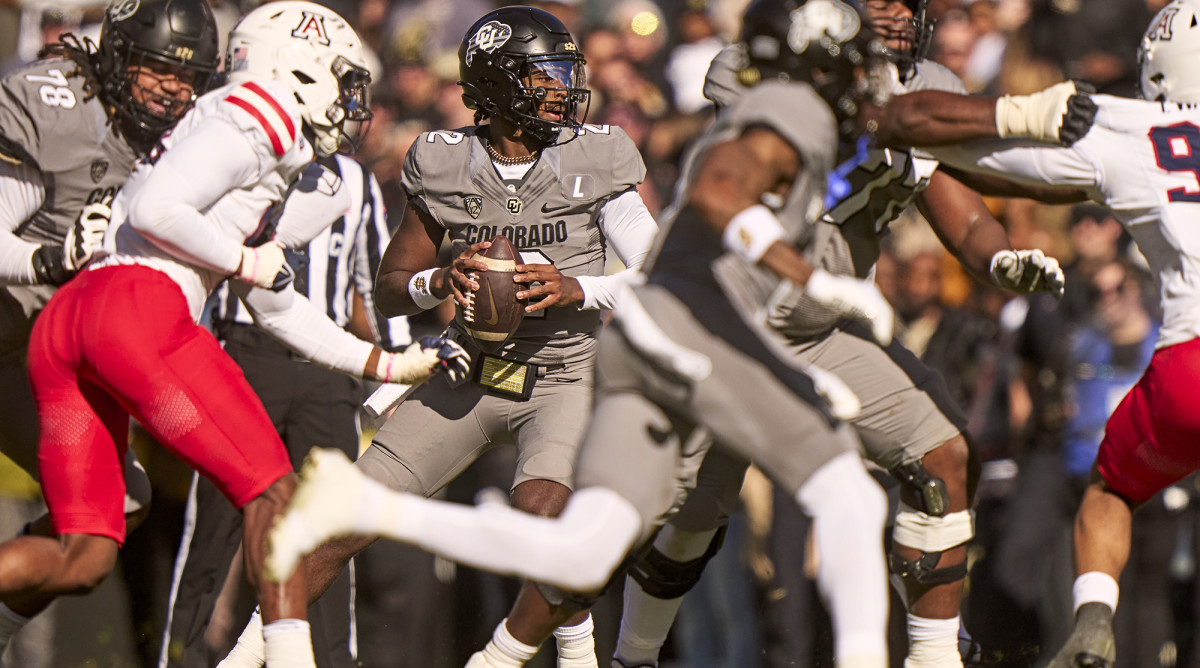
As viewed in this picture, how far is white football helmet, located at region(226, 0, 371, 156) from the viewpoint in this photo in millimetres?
4086

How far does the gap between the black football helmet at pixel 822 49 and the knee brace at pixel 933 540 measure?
1.23m

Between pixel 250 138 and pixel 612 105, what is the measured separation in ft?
12.4

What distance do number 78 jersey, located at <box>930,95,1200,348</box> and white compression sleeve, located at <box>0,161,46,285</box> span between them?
2.71m

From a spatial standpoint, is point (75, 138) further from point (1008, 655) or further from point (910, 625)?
point (1008, 655)

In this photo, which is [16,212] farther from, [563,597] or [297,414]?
[563,597]

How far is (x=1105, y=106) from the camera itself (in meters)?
3.79

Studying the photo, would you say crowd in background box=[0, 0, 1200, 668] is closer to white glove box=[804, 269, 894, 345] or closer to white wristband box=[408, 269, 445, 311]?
white wristband box=[408, 269, 445, 311]

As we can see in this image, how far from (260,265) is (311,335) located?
0.38m

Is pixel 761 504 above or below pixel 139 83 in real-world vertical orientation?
below

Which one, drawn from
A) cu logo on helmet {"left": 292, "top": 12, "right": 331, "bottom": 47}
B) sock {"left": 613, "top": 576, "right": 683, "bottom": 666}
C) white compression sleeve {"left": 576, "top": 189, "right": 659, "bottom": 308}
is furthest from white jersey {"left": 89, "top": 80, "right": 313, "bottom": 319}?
sock {"left": 613, "top": 576, "right": 683, "bottom": 666}

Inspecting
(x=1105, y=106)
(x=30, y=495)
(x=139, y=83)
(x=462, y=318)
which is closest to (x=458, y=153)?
(x=462, y=318)

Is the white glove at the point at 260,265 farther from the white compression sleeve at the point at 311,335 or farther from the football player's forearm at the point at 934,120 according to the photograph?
the football player's forearm at the point at 934,120

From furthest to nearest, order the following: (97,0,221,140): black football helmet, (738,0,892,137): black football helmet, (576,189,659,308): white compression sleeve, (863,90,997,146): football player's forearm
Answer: (97,0,221,140): black football helmet → (576,189,659,308): white compression sleeve → (863,90,997,146): football player's forearm → (738,0,892,137): black football helmet

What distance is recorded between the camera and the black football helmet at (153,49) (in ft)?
14.1
